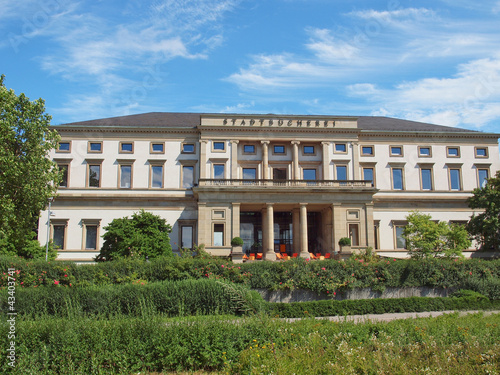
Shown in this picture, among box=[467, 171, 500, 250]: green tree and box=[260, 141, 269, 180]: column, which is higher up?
box=[260, 141, 269, 180]: column

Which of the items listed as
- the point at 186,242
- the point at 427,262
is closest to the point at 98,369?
the point at 427,262

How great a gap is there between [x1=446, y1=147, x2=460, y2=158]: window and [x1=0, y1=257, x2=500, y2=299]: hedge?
26.4 metres

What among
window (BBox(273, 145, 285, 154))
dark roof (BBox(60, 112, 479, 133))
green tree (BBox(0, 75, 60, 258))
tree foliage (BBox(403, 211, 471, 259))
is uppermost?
dark roof (BBox(60, 112, 479, 133))

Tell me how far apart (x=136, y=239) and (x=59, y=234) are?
17.5 m

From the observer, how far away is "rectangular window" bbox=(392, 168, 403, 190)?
49.1 metres

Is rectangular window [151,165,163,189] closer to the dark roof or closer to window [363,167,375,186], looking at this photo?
the dark roof

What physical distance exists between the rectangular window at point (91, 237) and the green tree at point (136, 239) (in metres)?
12.0

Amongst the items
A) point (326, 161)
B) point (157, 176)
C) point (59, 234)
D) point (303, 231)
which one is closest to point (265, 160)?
point (326, 161)

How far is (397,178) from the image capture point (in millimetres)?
49406

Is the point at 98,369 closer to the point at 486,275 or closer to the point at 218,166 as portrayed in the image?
the point at 486,275

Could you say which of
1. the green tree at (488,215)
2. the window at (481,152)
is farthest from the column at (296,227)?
the window at (481,152)

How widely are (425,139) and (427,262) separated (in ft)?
91.6

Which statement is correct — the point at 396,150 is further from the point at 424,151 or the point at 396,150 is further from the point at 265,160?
the point at 265,160

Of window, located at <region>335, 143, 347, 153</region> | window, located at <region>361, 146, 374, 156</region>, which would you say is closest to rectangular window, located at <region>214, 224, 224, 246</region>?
window, located at <region>335, 143, 347, 153</region>
